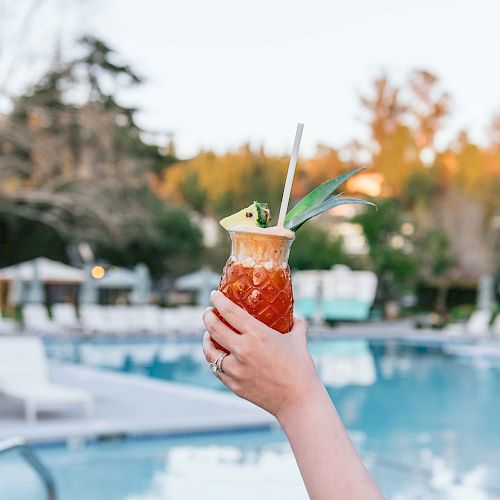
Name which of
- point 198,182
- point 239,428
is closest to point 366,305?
point 198,182

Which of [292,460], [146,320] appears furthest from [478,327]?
[292,460]

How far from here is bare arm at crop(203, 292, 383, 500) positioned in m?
1.08

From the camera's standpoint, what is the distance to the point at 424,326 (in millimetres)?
27078

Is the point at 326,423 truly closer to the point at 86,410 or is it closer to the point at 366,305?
the point at 86,410

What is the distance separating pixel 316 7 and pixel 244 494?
21.0 meters

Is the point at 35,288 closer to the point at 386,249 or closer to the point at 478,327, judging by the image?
the point at 386,249

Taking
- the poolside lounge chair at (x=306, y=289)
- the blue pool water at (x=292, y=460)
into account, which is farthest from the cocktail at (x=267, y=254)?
the poolside lounge chair at (x=306, y=289)

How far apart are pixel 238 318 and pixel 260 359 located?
0.18 feet

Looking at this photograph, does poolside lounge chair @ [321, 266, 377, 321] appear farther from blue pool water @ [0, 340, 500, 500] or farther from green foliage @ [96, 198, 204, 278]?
blue pool water @ [0, 340, 500, 500]

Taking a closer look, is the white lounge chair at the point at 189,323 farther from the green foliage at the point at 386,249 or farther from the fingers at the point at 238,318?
the fingers at the point at 238,318

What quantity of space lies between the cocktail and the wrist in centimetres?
8

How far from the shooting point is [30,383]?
364 inches

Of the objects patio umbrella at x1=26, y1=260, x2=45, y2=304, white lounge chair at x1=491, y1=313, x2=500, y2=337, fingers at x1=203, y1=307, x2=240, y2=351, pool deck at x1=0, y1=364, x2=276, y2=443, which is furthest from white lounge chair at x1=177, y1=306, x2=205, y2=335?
fingers at x1=203, y1=307, x2=240, y2=351

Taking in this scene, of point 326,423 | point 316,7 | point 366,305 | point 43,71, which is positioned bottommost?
point 366,305
